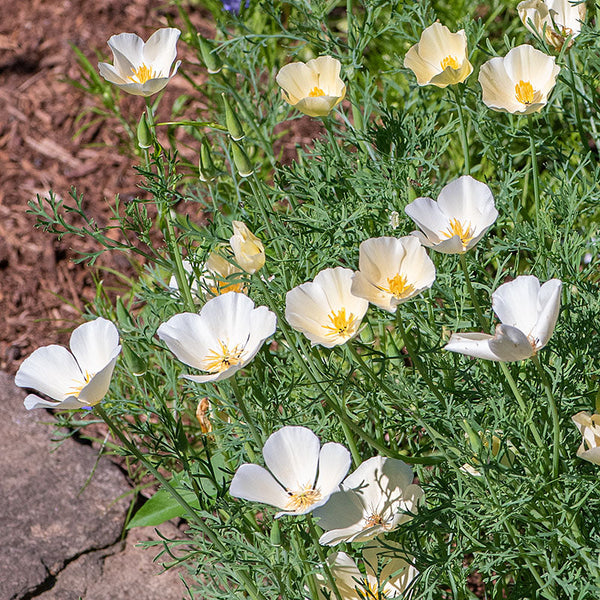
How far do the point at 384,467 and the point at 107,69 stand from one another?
78 centimetres

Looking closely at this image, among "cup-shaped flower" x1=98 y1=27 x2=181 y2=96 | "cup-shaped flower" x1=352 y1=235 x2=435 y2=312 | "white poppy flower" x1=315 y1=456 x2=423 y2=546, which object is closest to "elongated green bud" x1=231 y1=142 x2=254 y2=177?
"cup-shaped flower" x1=352 y1=235 x2=435 y2=312

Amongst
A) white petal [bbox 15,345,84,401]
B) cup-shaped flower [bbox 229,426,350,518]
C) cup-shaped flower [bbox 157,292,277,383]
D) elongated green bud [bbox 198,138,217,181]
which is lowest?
cup-shaped flower [bbox 229,426,350,518]

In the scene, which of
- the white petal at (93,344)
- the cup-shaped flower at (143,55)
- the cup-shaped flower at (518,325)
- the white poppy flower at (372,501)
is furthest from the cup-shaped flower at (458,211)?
the cup-shaped flower at (143,55)

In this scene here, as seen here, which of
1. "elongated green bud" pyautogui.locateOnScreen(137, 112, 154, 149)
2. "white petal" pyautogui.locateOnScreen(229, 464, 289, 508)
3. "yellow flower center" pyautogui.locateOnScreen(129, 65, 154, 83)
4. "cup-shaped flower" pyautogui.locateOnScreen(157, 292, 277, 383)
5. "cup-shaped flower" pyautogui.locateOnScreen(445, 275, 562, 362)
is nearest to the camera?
"cup-shaped flower" pyautogui.locateOnScreen(445, 275, 562, 362)

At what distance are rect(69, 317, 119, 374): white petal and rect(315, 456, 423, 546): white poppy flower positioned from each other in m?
0.36

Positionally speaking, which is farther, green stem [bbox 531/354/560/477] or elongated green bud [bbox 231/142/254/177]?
elongated green bud [bbox 231/142/254/177]

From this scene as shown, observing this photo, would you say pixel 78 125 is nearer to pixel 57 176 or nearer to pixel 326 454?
pixel 57 176

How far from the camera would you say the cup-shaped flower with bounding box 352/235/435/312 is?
112 centimetres

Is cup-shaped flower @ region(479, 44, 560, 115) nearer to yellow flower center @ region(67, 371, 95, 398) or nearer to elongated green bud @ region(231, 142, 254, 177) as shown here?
elongated green bud @ region(231, 142, 254, 177)

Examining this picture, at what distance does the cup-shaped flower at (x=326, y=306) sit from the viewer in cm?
113

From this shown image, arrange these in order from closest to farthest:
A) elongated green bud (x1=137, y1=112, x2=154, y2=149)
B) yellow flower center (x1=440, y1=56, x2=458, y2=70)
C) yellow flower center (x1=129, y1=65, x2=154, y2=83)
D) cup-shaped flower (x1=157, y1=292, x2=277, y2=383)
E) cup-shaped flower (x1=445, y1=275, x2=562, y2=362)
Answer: cup-shaped flower (x1=445, y1=275, x2=562, y2=362)
cup-shaped flower (x1=157, y1=292, x2=277, y2=383)
elongated green bud (x1=137, y1=112, x2=154, y2=149)
yellow flower center (x1=440, y1=56, x2=458, y2=70)
yellow flower center (x1=129, y1=65, x2=154, y2=83)

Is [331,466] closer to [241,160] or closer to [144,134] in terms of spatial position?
[241,160]

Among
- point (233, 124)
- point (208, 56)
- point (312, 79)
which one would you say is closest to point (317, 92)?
point (312, 79)

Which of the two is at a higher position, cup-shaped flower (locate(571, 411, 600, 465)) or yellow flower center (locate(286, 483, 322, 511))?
cup-shaped flower (locate(571, 411, 600, 465))
